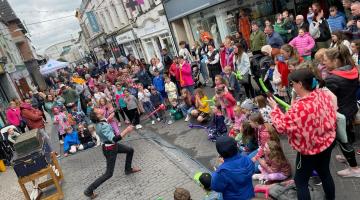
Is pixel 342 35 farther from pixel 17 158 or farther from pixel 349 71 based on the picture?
pixel 17 158

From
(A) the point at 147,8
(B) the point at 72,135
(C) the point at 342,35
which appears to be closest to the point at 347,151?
(C) the point at 342,35

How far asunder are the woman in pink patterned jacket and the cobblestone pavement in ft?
7.56

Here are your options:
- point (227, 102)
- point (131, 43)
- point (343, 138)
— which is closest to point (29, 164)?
point (227, 102)

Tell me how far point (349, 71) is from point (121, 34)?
25177 mm

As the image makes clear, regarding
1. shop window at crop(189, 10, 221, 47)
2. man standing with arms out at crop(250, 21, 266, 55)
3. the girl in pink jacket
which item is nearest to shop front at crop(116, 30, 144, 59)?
shop window at crop(189, 10, 221, 47)

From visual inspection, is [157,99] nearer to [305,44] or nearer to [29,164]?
[305,44]

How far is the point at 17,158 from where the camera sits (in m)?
6.57

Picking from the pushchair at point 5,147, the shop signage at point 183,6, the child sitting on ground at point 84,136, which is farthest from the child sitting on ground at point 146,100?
the shop signage at point 183,6

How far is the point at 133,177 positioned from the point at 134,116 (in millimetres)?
4213

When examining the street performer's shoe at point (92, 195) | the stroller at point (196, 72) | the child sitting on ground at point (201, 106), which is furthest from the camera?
the stroller at point (196, 72)

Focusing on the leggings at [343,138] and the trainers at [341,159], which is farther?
the trainers at [341,159]

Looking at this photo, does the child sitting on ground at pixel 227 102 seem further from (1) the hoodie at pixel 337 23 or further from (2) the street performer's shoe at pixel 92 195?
(2) the street performer's shoe at pixel 92 195

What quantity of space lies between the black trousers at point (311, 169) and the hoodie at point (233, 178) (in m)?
0.55

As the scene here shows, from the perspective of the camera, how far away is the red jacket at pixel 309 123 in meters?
3.48
